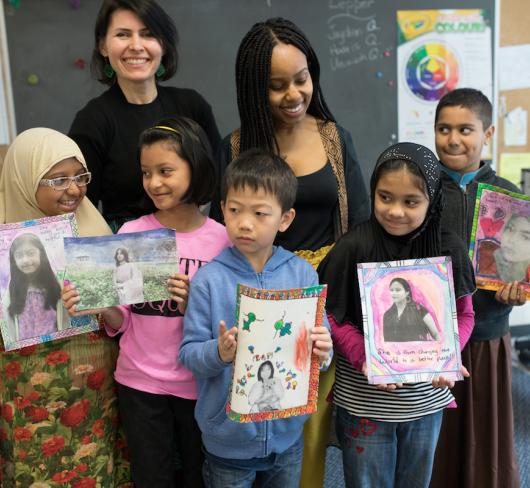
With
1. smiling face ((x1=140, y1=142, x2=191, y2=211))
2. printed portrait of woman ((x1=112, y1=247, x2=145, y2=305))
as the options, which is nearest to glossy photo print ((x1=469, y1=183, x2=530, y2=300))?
smiling face ((x1=140, y1=142, x2=191, y2=211))

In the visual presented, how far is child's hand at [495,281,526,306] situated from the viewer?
1.65 meters

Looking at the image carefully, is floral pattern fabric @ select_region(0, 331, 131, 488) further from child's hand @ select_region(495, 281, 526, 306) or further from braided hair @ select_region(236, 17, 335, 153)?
child's hand @ select_region(495, 281, 526, 306)

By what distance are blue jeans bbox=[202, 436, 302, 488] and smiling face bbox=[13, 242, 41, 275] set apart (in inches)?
27.7

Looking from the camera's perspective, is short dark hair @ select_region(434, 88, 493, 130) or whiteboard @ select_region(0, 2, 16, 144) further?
whiteboard @ select_region(0, 2, 16, 144)

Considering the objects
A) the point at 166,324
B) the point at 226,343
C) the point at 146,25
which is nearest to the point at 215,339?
the point at 226,343

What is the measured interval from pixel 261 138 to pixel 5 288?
85 centimetres

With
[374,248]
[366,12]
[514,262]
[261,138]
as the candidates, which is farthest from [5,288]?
[366,12]

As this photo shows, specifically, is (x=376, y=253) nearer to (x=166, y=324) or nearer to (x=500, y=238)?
(x=500, y=238)

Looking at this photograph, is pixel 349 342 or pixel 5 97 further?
pixel 5 97

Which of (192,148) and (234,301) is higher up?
(192,148)

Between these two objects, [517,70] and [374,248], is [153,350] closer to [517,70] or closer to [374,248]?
[374,248]

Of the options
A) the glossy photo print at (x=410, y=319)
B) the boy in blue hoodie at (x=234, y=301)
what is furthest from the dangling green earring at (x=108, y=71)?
the glossy photo print at (x=410, y=319)

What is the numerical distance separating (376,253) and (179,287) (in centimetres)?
56

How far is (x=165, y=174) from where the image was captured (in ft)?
4.84
